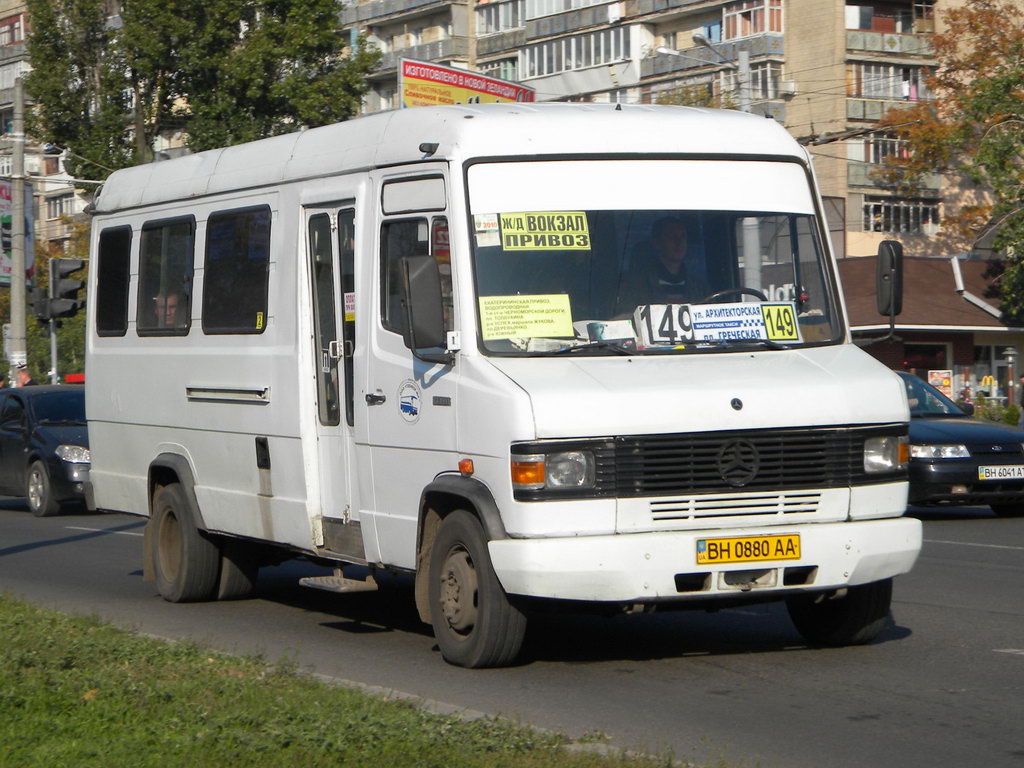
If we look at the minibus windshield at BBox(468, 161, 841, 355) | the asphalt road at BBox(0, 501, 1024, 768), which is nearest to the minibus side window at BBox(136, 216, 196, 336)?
the asphalt road at BBox(0, 501, 1024, 768)

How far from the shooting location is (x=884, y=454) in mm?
8523

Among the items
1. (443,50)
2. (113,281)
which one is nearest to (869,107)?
(443,50)

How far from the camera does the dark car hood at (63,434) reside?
21969mm

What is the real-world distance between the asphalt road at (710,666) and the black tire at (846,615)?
100 millimetres

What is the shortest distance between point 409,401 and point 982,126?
4636 cm

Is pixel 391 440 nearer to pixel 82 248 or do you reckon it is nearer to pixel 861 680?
pixel 861 680

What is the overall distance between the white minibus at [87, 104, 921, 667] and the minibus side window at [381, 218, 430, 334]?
0.6 inches

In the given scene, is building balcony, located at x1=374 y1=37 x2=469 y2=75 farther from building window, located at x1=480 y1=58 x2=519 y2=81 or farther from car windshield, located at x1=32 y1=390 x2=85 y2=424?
car windshield, located at x1=32 y1=390 x2=85 y2=424

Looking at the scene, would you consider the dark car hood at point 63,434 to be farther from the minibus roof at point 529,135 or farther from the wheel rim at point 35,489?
the minibus roof at point 529,135

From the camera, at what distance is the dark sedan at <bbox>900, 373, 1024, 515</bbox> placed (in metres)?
17.6

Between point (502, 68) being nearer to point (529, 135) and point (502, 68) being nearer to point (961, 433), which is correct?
point (961, 433)

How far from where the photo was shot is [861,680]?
816 cm

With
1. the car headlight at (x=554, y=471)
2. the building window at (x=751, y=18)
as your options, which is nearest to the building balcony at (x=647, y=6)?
the building window at (x=751, y=18)

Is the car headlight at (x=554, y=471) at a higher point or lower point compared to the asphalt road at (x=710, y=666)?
higher
